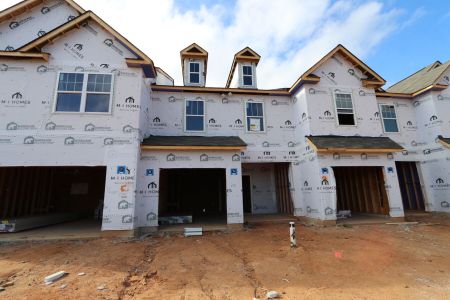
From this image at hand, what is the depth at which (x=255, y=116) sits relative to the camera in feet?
42.9

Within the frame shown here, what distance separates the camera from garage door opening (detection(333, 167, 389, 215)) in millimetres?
12156

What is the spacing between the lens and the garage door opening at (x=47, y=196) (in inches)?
419

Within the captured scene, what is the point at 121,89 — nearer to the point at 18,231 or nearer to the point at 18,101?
the point at 18,101

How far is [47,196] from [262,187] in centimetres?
1359

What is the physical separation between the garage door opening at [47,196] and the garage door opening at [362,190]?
1523 centimetres

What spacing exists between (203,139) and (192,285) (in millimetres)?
7623


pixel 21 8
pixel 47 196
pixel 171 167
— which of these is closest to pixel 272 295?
pixel 171 167

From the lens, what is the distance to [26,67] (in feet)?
31.4

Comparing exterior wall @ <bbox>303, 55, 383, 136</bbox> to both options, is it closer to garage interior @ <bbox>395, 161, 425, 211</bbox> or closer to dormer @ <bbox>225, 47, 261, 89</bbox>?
dormer @ <bbox>225, 47, 261, 89</bbox>

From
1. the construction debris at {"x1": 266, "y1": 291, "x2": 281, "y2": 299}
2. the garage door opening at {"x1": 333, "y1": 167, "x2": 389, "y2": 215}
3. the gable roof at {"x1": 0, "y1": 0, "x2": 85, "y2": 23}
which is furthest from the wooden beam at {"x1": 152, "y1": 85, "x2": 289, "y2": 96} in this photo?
the construction debris at {"x1": 266, "y1": 291, "x2": 281, "y2": 299}

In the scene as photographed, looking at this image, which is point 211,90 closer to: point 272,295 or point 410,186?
point 272,295

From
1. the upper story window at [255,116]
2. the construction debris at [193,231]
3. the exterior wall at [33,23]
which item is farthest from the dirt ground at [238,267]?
the exterior wall at [33,23]

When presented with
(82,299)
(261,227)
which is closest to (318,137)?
(261,227)

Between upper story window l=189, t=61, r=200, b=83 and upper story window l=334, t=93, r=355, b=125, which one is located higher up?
upper story window l=189, t=61, r=200, b=83
